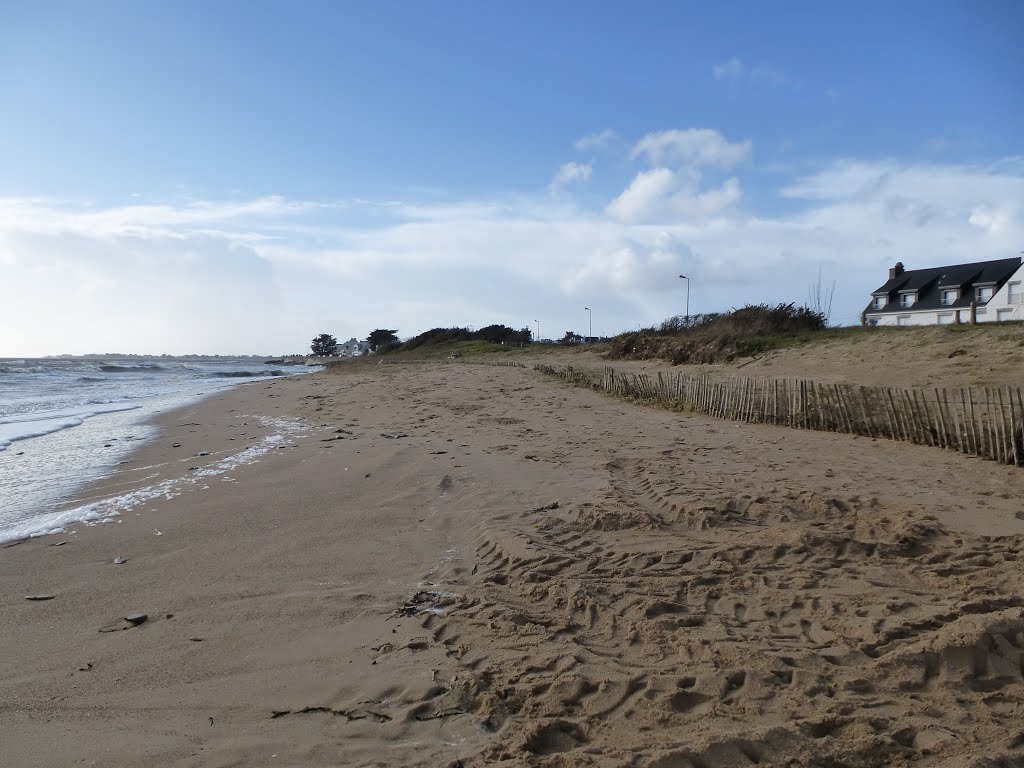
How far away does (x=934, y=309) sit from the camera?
3681 cm

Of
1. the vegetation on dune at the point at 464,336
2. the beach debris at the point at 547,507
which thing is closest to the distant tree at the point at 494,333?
the vegetation on dune at the point at 464,336

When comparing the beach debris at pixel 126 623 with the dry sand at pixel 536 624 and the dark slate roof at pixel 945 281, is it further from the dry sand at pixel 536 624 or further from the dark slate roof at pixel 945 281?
the dark slate roof at pixel 945 281

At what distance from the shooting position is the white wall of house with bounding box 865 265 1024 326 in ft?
103

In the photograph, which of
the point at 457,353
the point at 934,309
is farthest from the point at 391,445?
the point at 457,353

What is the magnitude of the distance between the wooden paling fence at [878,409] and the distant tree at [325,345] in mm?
108585

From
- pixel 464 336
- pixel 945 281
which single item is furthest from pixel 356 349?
pixel 945 281

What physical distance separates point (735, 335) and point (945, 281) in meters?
22.4

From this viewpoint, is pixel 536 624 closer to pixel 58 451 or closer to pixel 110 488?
pixel 110 488

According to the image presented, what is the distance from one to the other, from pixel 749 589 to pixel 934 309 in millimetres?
40671

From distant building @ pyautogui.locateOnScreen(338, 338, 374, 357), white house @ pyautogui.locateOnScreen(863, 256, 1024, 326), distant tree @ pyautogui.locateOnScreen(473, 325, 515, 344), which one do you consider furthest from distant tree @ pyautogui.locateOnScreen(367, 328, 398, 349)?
white house @ pyautogui.locateOnScreen(863, 256, 1024, 326)

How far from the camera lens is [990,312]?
110 ft

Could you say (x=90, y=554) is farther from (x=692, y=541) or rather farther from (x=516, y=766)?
(x=692, y=541)

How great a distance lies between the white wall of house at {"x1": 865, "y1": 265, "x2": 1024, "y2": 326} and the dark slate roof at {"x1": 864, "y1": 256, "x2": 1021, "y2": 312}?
42 cm

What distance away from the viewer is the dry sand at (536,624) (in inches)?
97.2
